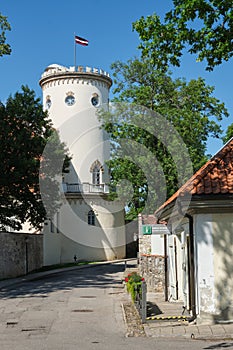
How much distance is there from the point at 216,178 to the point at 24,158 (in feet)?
55.4

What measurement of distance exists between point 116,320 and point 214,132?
884 inches

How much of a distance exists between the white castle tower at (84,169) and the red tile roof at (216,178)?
32260mm

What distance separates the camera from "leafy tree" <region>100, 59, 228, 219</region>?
32.0 m

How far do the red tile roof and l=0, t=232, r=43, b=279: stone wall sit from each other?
58.9 ft

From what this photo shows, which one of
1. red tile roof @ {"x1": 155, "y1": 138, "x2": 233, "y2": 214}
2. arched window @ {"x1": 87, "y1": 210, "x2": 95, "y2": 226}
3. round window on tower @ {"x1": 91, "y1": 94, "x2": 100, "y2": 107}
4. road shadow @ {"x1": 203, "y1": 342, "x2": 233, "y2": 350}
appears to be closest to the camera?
road shadow @ {"x1": 203, "y1": 342, "x2": 233, "y2": 350}

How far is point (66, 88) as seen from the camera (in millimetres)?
46188

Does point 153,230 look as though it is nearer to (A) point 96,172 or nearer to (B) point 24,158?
(B) point 24,158

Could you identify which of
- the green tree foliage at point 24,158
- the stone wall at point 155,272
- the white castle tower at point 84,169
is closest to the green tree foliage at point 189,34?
the stone wall at point 155,272

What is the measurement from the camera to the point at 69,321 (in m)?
13.5

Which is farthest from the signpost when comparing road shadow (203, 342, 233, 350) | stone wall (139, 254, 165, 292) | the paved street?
stone wall (139, 254, 165, 292)

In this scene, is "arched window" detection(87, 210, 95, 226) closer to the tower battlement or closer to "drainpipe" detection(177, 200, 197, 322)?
the tower battlement

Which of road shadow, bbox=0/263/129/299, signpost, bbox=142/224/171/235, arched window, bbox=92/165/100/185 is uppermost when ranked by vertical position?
arched window, bbox=92/165/100/185

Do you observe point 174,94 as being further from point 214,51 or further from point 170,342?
point 170,342

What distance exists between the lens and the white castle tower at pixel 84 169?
45.2 m
